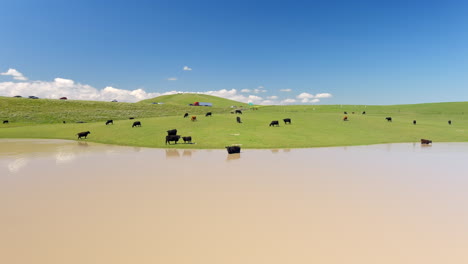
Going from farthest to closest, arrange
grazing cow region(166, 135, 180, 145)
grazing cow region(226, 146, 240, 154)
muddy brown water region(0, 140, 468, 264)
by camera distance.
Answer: grazing cow region(166, 135, 180, 145), grazing cow region(226, 146, 240, 154), muddy brown water region(0, 140, 468, 264)

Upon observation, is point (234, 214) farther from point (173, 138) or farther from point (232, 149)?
point (173, 138)

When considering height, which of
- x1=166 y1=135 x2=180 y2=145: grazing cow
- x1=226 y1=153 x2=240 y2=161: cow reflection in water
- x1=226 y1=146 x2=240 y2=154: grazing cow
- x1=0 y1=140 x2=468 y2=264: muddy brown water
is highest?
x1=166 y1=135 x2=180 y2=145: grazing cow

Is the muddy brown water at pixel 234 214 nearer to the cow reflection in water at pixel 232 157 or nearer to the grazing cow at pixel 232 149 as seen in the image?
the cow reflection in water at pixel 232 157

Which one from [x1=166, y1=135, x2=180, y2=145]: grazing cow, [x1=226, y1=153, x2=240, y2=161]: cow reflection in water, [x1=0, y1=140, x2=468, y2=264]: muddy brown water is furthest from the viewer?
[x1=166, y1=135, x2=180, y2=145]: grazing cow

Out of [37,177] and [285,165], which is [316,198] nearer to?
[285,165]

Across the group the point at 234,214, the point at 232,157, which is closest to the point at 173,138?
the point at 232,157

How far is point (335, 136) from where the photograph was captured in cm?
3534

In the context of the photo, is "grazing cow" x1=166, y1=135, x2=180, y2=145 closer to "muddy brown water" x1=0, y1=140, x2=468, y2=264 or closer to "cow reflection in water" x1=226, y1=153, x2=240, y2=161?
"cow reflection in water" x1=226, y1=153, x2=240, y2=161

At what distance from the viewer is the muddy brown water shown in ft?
22.8

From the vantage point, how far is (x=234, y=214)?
9555 millimetres

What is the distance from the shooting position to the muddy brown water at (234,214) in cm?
694

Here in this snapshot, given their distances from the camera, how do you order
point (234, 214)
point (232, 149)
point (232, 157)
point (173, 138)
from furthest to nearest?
1. point (173, 138)
2. point (232, 149)
3. point (232, 157)
4. point (234, 214)

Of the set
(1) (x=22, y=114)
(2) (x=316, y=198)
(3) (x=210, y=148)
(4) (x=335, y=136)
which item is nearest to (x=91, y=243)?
(2) (x=316, y=198)

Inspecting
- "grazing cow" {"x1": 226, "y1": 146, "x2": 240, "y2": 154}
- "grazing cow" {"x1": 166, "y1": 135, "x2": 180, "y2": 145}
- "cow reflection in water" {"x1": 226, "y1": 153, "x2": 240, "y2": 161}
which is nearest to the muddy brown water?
"cow reflection in water" {"x1": 226, "y1": 153, "x2": 240, "y2": 161}
